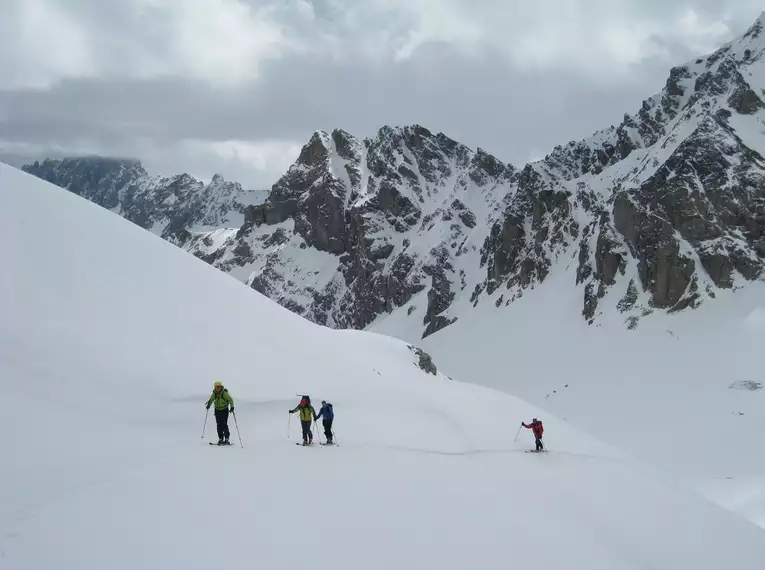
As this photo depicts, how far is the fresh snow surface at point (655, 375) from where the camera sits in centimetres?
4400

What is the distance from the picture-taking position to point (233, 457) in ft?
44.4

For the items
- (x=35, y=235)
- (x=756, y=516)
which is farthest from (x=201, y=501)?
(x=756, y=516)

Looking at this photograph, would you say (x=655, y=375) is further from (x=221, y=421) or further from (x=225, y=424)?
(x=221, y=421)

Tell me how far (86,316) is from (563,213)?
107 meters

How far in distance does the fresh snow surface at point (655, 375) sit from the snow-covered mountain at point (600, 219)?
389cm

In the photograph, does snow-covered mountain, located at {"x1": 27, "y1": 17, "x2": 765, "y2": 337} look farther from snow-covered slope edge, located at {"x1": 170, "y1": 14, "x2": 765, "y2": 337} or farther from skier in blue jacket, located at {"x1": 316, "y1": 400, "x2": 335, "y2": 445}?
skier in blue jacket, located at {"x1": 316, "y1": 400, "x2": 335, "y2": 445}

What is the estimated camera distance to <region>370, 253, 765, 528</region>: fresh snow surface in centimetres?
4400

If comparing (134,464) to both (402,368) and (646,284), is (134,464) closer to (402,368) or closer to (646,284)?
(402,368)

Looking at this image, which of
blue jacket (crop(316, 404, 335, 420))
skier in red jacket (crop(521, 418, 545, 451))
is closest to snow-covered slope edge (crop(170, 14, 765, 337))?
skier in red jacket (crop(521, 418, 545, 451))

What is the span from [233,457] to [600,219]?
3484 inches

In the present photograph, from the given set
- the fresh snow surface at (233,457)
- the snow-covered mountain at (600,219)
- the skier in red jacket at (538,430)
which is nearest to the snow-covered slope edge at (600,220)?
the snow-covered mountain at (600,219)

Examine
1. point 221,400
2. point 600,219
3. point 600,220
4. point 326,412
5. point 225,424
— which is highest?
point 600,219

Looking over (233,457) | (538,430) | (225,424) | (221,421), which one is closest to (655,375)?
(538,430)

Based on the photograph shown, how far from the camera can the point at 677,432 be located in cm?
5022
